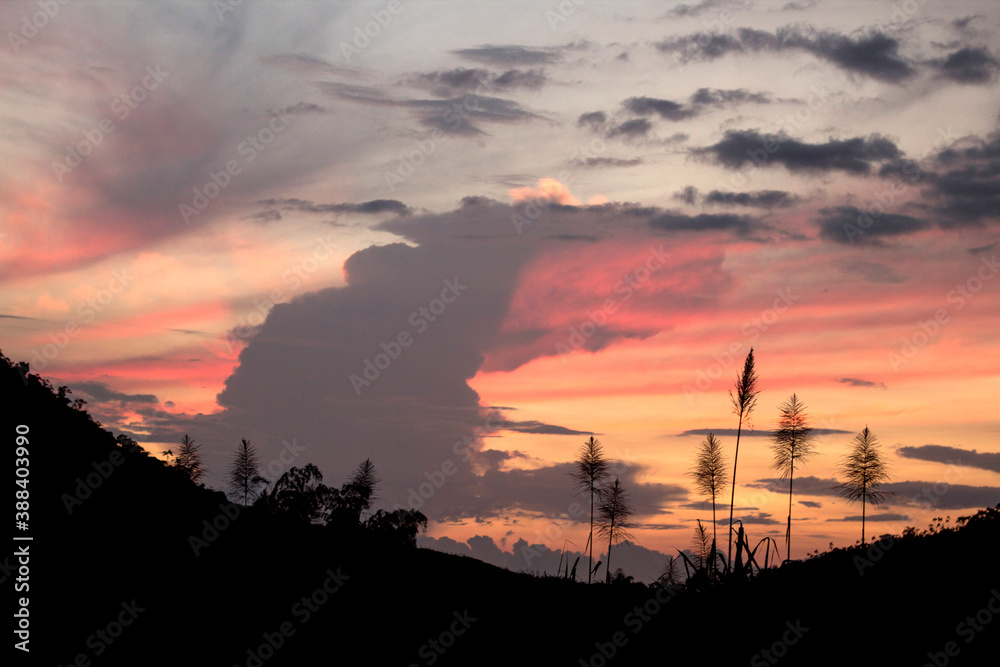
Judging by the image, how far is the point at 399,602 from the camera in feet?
48.0

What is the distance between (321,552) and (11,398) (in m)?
9.31

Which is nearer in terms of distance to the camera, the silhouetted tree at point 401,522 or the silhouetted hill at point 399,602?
the silhouetted hill at point 399,602

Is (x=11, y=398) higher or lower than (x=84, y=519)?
higher

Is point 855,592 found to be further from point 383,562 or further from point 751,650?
point 383,562

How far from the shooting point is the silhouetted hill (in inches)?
480

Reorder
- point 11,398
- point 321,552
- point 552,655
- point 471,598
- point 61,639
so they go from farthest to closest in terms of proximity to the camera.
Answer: point 11,398 < point 321,552 < point 471,598 < point 552,655 < point 61,639

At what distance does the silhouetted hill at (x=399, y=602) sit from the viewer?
12188 mm

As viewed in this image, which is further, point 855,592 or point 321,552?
point 321,552

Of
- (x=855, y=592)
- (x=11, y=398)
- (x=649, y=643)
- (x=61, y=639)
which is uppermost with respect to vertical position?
(x=11, y=398)

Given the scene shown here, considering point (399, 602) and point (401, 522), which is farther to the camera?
point (401, 522)

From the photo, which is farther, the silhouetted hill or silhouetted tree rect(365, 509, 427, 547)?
silhouetted tree rect(365, 509, 427, 547)

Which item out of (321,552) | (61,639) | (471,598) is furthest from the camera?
(321,552)

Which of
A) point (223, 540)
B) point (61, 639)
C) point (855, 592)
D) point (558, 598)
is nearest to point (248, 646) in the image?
point (61, 639)

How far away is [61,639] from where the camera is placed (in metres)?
12.1
